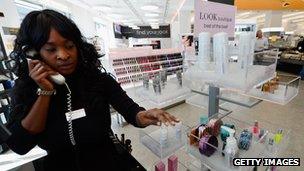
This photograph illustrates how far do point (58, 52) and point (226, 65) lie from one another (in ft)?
3.00

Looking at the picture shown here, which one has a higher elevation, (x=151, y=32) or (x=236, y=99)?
(x=151, y=32)

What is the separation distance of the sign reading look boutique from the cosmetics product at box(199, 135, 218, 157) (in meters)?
0.65

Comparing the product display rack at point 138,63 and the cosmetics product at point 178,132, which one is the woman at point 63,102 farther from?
the product display rack at point 138,63

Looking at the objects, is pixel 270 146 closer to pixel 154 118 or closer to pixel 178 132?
pixel 178 132

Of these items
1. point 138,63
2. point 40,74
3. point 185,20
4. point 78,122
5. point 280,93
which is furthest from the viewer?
point 185,20

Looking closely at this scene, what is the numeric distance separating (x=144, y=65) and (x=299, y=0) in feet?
26.2

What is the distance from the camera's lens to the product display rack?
10.1 feet

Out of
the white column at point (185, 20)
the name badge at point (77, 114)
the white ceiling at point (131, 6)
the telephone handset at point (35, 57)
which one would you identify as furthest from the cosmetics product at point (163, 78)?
the white column at point (185, 20)

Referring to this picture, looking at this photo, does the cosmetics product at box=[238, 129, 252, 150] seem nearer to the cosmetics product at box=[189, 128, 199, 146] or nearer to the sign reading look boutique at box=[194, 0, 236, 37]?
the cosmetics product at box=[189, 128, 199, 146]

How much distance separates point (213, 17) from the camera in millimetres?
1299

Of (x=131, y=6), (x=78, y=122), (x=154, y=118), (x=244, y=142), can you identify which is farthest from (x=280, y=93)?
(x=131, y=6)

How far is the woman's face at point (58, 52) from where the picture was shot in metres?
0.85

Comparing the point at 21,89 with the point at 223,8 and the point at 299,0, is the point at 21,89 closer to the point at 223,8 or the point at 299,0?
the point at 223,8

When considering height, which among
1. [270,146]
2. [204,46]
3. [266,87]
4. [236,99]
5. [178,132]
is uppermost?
[204,46]
